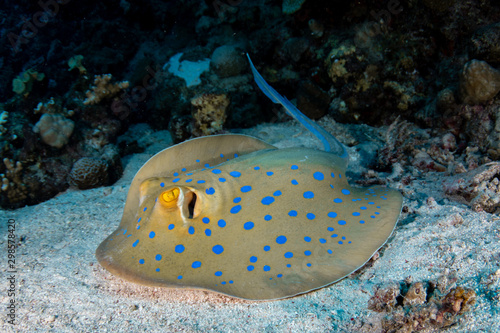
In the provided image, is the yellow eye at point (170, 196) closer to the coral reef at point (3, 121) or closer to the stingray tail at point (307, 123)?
the stingray tail at point (307, 123)

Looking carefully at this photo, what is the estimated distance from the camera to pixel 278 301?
2.54 metres

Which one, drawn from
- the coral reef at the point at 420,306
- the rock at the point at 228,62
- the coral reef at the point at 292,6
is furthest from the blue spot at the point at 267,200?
the rock at the point at 228,62

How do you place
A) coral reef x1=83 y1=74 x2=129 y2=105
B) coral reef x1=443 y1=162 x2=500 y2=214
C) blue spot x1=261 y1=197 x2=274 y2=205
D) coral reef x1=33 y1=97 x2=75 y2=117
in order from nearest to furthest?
blue spot x1=261 y1=197 x2=274 y2=205 → coral reef x1=443 y1=162 x2=500 y2=214 → coral reef x1=33 y1=97 x2=75 y2=117 → coral reef x1=83 y1=74 x2=129 y2=105

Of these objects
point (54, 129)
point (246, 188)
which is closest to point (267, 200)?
point (246, 188)

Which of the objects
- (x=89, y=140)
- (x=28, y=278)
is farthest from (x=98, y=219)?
(x=89, y=140)

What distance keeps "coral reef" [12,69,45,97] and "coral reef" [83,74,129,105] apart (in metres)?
1.45

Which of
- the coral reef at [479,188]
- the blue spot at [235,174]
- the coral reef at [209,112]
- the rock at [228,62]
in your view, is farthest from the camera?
the rock at [228,62]

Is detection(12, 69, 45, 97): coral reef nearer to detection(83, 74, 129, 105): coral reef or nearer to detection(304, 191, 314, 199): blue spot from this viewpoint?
detection(83, 74, 129, 105): coral reef

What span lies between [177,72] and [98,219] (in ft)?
22.4

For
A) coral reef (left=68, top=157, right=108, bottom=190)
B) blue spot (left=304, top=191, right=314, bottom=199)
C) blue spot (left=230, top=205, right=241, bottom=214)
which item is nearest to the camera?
blue spot (left=230, top=205, right=241, bottom=214)

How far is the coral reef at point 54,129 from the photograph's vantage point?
634 centimetres

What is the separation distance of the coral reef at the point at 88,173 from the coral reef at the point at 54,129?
0.99 meters

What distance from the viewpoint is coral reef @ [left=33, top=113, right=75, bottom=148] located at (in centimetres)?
634

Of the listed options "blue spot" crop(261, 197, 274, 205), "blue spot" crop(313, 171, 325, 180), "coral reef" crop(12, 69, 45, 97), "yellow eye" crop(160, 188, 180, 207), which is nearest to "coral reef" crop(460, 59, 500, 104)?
"blue spot" crop(313, 171, 325, 180)
